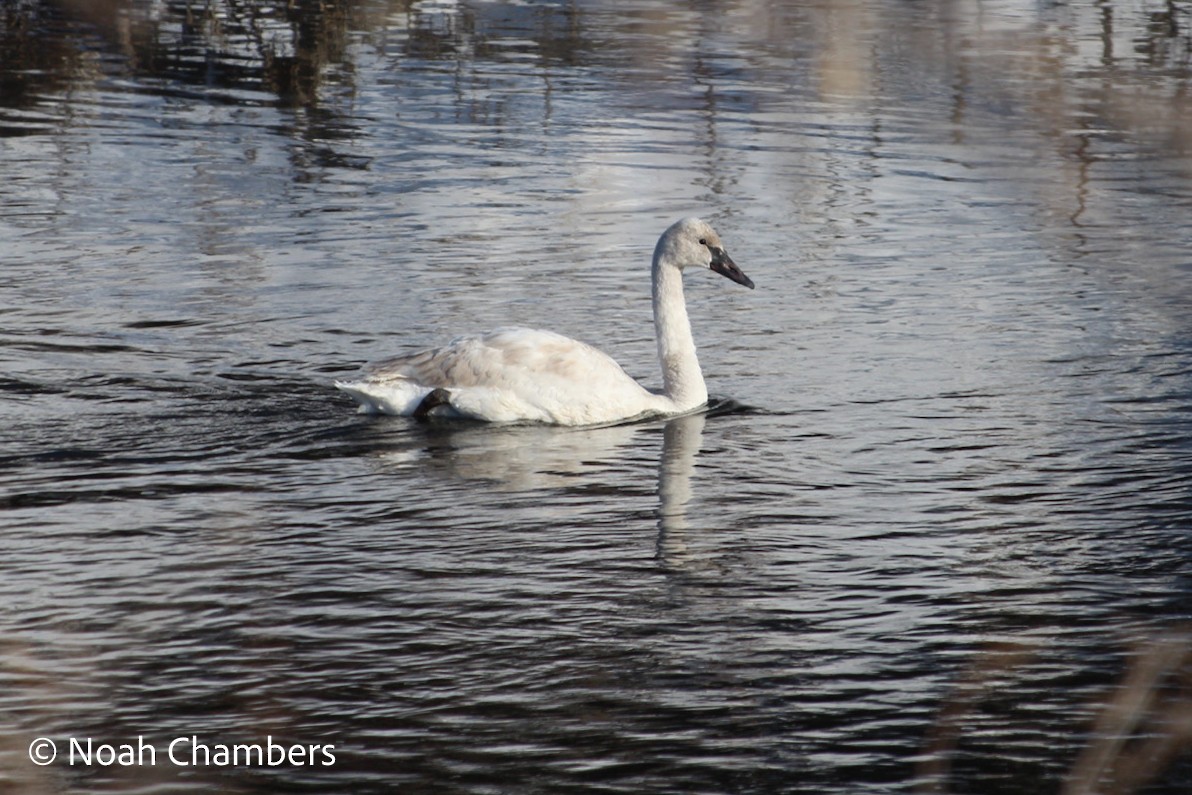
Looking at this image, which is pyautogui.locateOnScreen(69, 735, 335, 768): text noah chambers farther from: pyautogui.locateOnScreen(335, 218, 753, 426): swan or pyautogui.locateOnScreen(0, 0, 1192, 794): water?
pyautogui.locateOnScreen(335, 218, 753, 426): swan

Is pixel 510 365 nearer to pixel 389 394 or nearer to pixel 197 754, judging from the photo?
pixel 389 394

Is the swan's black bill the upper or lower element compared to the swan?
upper

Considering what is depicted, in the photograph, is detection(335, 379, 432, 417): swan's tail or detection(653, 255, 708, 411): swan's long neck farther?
detection(653, 255, 708, 411): swan's long neck

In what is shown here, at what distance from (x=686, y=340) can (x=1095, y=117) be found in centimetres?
1373

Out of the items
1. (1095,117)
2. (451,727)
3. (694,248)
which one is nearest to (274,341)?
(694,248)

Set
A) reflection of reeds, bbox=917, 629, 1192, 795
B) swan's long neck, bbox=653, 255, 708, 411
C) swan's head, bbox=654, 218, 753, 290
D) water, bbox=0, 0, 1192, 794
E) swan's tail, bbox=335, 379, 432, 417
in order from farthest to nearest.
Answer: swan's head, bbox=654, 218, 753, 290
swan's long neck, bbox=653, 255, 708, 411
swan's tail, bbox=335, 379, 432, 417
water, bbox=0, 0, 1192, 794
reflection of reeds, bbox=917, 629, 1192, 795

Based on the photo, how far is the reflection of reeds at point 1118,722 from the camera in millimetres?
6598

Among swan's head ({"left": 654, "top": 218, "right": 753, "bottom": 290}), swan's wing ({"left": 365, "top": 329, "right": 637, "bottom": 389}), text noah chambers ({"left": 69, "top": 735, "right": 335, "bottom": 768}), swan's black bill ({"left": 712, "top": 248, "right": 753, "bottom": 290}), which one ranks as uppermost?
swan's head ({"left": 654, "top": 218, "right": 753, "bottom": 290})

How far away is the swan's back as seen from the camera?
39.5ft

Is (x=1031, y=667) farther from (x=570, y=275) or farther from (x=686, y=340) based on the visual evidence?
(x=570, y=275)

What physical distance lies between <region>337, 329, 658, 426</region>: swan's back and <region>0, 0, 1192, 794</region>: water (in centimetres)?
18

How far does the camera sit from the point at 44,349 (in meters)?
13.2

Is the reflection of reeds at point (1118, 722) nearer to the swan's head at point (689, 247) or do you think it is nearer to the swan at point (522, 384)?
the swan at point (522, 384)

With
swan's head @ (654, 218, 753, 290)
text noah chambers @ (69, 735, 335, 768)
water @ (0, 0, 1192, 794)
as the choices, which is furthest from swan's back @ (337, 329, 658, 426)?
text noah chambers @ (69, 735, 335, 768)
